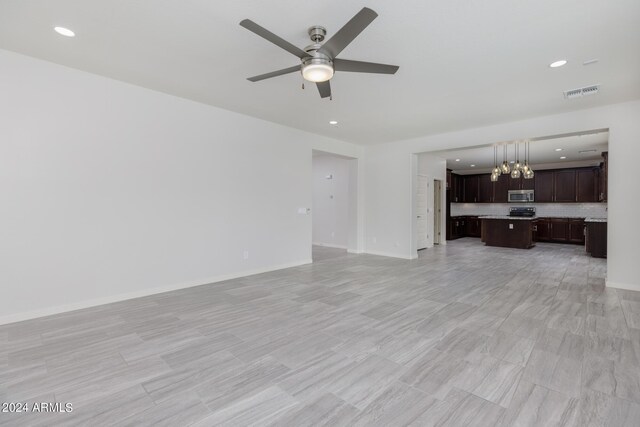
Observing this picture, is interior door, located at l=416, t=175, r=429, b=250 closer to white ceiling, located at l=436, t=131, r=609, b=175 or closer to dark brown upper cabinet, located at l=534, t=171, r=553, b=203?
white ceiling, located at l=436, t=131, r=609, b=175

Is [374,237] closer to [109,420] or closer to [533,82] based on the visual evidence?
[533,82]

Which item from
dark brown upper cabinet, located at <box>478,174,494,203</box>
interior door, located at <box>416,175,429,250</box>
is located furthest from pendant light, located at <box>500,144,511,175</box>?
dark brown upper cabinet, located at <box>478,174,494,203</box>

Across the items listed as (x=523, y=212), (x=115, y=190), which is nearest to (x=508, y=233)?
(x=523, y=212)

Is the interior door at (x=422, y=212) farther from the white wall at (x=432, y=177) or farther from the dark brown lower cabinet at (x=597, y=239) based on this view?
the dark brown lower cabinet at (x=597, y=239)

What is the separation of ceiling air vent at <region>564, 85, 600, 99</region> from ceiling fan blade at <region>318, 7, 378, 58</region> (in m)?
3.52

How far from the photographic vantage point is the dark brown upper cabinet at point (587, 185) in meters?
9.34

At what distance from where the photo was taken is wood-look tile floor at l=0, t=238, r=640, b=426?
183 centimetres

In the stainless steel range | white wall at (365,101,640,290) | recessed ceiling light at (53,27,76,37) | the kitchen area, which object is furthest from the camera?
the stainless steel range

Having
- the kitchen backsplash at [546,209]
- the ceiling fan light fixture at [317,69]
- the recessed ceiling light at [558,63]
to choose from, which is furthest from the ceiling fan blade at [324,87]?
the kitchen backsplash at [546,209]

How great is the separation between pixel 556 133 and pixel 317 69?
183 inches

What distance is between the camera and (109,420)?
1.75m

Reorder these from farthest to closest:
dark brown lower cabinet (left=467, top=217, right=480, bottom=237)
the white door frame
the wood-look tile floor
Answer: dark brown lower cabinet (left=467, top=217, right=480, bottom=237), the white door frame, the wood-look tile floor

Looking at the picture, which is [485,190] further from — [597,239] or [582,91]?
[582,91]

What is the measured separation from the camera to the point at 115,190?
3.81 metres
